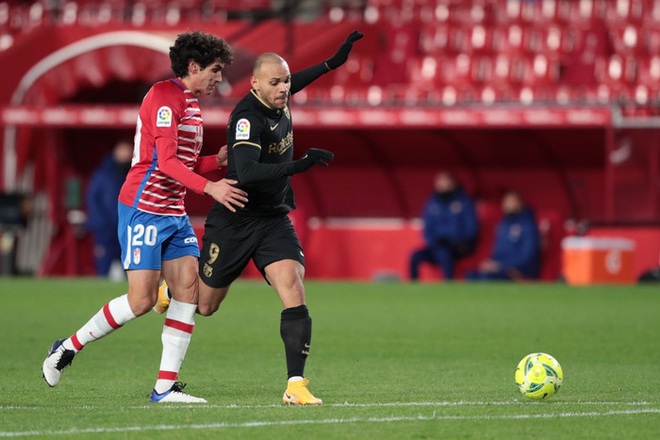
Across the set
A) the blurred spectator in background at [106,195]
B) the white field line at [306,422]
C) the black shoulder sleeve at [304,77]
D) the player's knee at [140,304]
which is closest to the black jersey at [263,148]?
the black shoulder sleeve at [304,77]

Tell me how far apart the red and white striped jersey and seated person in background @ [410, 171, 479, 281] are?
11.9m

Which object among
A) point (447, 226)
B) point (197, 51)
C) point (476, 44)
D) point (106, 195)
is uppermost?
point (476, 44)

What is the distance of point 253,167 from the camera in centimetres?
700

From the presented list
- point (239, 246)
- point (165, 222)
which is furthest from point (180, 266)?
point (239, 246)

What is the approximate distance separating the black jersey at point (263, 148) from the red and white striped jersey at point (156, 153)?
279 millimetres

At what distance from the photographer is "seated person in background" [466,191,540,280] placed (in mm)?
18859

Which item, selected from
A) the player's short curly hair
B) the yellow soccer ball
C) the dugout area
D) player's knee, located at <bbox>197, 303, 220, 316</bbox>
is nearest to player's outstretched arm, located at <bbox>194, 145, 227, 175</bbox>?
the player's short curly hair

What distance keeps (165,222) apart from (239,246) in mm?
440

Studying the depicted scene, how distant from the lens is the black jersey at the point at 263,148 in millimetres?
7086

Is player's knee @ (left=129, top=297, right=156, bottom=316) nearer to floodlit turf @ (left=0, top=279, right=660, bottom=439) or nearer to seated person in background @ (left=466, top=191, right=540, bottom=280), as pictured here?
floodlit turf @ (left=0, top=279, right=660, bottom=439)

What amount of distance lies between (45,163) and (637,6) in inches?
386

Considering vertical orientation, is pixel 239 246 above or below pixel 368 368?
above

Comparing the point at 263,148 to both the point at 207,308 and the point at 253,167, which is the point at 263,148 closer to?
the point at 253,167

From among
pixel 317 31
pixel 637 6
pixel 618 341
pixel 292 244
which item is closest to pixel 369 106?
pixel 317 31
